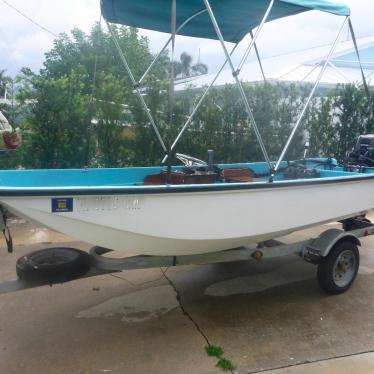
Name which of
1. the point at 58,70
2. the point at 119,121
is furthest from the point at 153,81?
the point at 58,70

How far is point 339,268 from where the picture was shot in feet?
14.7

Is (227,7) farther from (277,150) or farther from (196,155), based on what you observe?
(277,150)

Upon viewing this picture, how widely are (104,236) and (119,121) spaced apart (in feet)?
14.9

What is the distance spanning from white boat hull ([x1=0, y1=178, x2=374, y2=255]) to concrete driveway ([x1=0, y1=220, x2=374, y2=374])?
714mm

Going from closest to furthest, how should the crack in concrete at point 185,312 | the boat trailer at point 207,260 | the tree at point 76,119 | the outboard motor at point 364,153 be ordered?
1. the boat trailer at point 207,260
2. the crack in concrete at point 185,312
3. the outboard motor at point 364,153
4. the tree at point 76,119

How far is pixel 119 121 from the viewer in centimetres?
742

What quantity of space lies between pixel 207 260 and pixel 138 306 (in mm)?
868

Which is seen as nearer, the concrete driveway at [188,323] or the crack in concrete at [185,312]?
the concrete driveway at [188,323]

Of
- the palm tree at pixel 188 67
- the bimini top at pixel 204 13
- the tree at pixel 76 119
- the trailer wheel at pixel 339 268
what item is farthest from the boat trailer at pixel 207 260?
the palm tree at pixel 188 67

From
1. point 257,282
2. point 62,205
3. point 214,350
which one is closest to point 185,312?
point 214,350

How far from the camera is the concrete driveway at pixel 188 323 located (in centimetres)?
316

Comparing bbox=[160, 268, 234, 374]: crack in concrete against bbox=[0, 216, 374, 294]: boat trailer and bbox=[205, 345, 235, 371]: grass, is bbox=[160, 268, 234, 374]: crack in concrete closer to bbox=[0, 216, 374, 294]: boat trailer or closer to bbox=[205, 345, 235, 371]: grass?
bbox=[205, 345, 235, 371]: grass

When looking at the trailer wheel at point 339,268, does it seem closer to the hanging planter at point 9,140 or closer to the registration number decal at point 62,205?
the registration number decal at point 62,205

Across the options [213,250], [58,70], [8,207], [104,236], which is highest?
[58,70]
